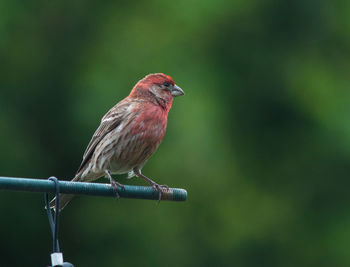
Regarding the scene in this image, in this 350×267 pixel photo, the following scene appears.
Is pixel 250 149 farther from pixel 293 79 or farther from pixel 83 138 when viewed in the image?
pixel 83 138

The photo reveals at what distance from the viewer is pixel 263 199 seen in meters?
9.80

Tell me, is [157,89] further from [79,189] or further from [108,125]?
[79,189]

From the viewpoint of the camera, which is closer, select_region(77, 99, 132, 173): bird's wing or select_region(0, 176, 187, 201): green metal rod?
select_region(0, 176, 187, 201): green metal rod

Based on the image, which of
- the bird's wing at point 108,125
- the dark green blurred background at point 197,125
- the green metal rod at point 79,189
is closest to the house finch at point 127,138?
the bird's wing at point 108,125

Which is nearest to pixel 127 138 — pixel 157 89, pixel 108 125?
pixel 108 125

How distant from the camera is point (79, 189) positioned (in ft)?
10.5

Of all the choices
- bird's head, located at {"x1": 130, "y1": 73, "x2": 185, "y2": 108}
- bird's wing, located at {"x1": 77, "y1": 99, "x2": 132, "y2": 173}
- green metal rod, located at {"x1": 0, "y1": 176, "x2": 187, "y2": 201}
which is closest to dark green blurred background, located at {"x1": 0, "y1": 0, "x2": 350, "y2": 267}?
bird's head, located at {"x1": 130, "y1": 73, "x2": 185, "y2": 108}

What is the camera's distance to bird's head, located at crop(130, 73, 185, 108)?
637 centimetres

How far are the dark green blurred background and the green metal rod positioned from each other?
4.66 metres

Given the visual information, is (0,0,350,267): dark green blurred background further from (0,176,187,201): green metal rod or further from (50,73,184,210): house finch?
(0,176,187,201): green metal rod

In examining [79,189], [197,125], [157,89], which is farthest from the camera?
[197,125]

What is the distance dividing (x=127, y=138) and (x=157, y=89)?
2.58 feet

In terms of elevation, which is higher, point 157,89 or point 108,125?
point 157,89

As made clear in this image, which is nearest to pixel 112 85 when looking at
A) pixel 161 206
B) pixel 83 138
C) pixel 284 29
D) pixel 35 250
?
pixel 83 138
